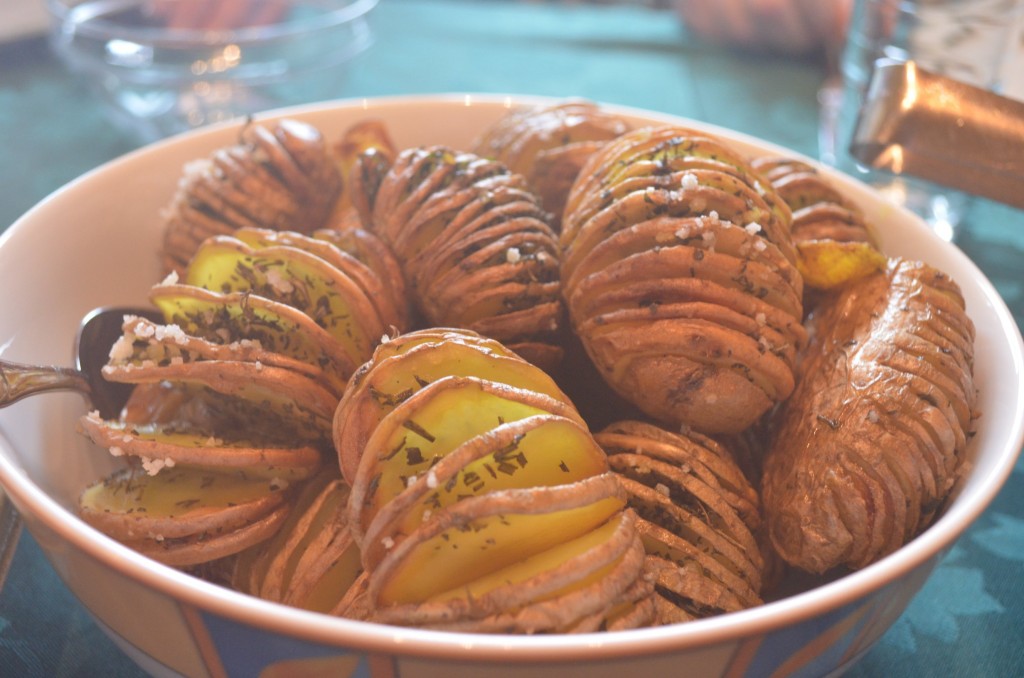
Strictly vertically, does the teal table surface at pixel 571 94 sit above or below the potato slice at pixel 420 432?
below

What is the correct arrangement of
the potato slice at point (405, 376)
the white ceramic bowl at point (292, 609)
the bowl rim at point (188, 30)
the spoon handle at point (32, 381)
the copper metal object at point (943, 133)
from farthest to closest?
the bowl rim at point (188, 30) → the copper metal object at point (943, 133) → the spoon handle at point (32, 381) → the potato slice at point (405, 376) → the white ceramic bowl at point (292, 609)

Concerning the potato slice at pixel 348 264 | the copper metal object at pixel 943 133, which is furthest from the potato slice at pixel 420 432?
the copper metal object at pixel 943 133

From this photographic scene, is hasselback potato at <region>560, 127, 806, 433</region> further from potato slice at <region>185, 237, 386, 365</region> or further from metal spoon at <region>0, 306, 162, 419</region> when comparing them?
metal spoon at <region>0, 306, 162, 419</region>

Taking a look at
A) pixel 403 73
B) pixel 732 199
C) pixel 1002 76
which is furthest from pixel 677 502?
pixel 403 73

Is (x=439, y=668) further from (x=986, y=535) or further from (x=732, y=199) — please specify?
(x=986, y=535)

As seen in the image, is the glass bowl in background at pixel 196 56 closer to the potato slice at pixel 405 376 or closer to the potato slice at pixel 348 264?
the potato slice at pixel 348 264
